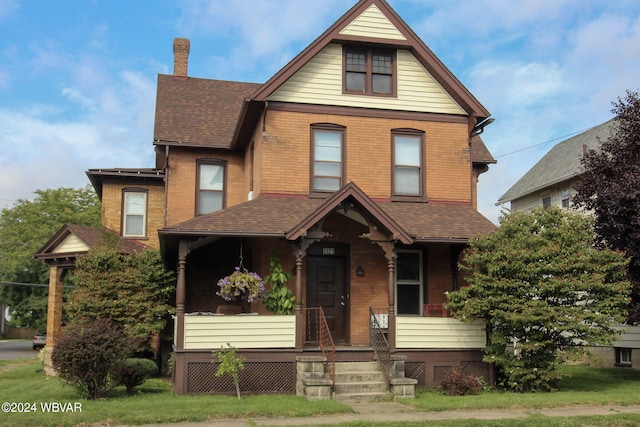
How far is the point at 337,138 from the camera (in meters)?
17.4

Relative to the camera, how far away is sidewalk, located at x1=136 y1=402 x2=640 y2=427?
1025 cm

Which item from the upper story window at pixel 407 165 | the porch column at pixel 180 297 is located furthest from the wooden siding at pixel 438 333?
the porch column at pixel 180 297

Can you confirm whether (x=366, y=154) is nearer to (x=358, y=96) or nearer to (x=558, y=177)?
(x=358, y=96)

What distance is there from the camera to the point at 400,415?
11164mm

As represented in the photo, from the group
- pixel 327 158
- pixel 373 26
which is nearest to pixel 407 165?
pixel 327 158

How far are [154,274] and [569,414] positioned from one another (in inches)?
467

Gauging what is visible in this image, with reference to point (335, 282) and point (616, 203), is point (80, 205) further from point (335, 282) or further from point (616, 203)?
point (616, 203)

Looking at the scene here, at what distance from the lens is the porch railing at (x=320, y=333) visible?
46.6 feet

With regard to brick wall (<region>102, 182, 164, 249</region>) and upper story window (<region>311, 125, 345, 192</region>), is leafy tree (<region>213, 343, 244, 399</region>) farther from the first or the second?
brick wall (<region>102, 182, 164, 249</region>)

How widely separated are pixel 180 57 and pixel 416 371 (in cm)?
1511

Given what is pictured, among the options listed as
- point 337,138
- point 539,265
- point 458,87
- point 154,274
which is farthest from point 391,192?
point 154,274

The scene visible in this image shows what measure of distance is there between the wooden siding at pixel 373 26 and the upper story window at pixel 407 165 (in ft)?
8.57

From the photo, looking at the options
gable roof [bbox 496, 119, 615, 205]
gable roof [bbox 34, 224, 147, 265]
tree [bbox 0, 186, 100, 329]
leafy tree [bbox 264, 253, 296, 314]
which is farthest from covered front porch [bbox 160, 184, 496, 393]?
tree [bbox 0, 186, 100, 329]

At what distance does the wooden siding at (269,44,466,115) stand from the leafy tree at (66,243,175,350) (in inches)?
246
